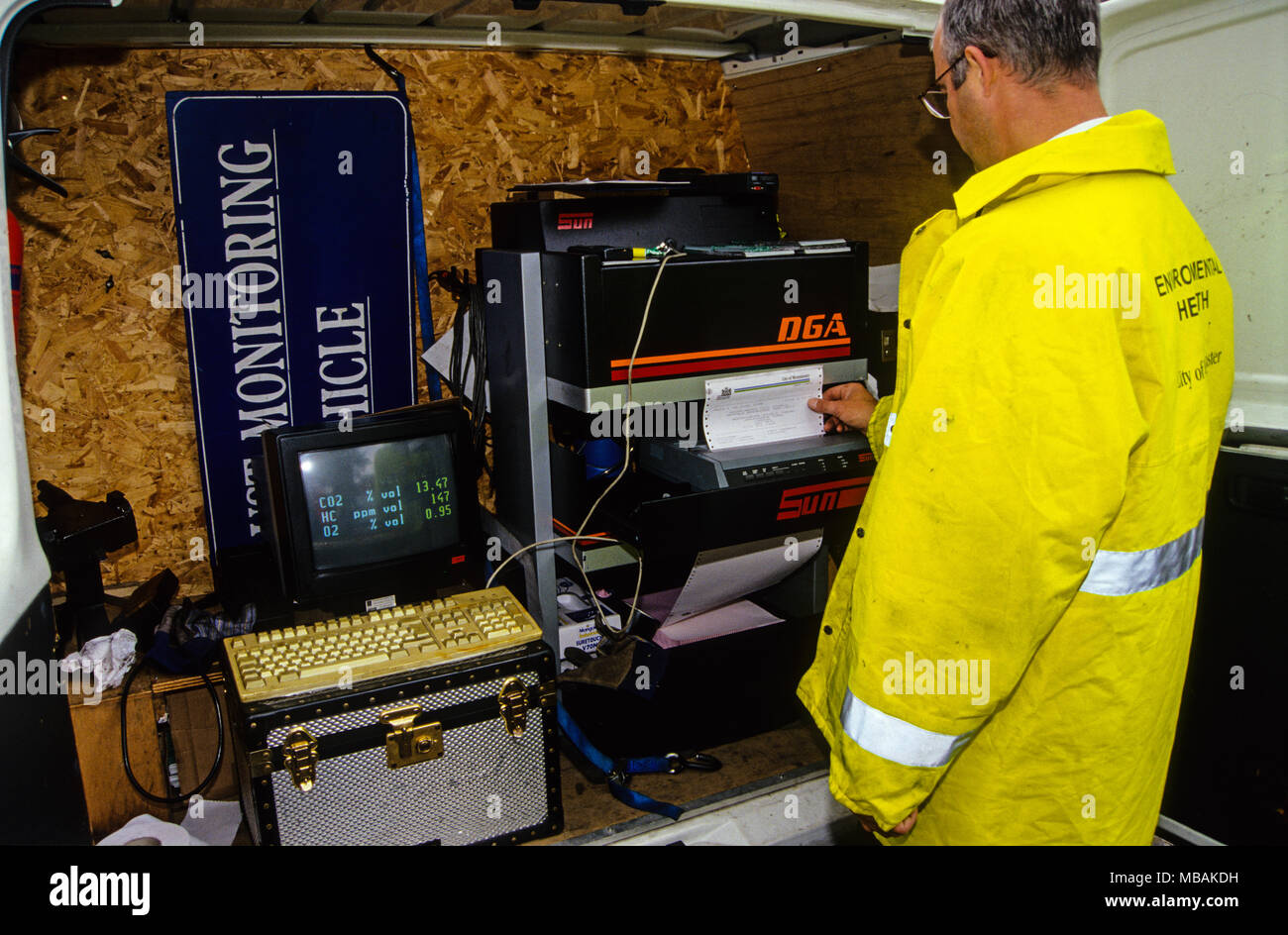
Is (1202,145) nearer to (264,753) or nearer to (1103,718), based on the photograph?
(1103,718)

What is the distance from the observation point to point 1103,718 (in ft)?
4.63

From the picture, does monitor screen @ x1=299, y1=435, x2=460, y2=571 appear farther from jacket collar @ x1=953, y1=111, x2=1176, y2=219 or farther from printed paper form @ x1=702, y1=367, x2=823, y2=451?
jacket collar @ x1=953, y1=111, x2=1176, y2=219

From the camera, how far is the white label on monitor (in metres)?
2.25

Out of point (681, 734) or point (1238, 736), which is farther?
point (681, 734)

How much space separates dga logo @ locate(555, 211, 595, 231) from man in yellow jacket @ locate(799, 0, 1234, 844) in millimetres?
901

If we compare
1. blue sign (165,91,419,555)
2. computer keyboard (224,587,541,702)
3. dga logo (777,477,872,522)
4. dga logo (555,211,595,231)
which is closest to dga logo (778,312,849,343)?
dga logo (777,477,872,522)

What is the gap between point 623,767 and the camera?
6.90 feet

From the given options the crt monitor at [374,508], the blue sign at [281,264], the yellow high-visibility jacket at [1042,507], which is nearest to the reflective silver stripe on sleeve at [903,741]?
the yellow high-visibility jacket at [1042,507]

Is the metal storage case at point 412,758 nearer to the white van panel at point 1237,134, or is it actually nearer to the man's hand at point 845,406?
the man's hand at point 845,406

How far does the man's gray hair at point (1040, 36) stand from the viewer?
1315 millimetres
